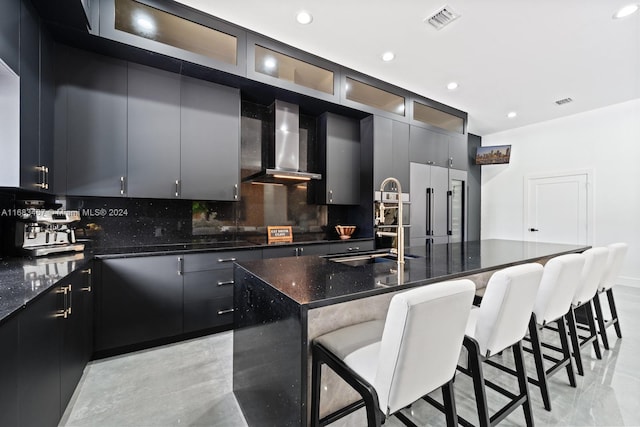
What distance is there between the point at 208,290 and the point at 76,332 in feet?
3.21

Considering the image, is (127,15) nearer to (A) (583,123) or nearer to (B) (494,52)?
(B) (494,52)

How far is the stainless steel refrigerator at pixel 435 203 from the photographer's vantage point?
4.06 meters

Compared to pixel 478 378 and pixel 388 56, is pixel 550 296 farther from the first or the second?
pixel 388 56

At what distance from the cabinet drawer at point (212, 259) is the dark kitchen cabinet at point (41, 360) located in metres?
1.00

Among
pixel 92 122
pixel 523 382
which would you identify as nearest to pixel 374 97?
pixel 92 122

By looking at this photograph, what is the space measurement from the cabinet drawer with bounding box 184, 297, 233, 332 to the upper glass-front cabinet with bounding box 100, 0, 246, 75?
2250mm

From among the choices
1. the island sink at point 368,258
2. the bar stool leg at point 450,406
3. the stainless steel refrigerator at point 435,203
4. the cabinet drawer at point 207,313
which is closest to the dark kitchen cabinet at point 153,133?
the cabinet drawer at point 207,313

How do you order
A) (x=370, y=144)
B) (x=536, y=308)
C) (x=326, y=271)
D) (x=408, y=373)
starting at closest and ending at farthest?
(x=408, y=373) < (x=326, y=271) < (x=536, y=308) < (x=370, y=144)

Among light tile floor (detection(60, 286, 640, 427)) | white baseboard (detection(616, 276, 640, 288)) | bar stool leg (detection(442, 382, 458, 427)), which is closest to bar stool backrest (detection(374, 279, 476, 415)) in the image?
bar stool leg (detection(442, 382, 458, 427))

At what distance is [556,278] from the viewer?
157cm

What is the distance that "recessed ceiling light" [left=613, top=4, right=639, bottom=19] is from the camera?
2342 mm

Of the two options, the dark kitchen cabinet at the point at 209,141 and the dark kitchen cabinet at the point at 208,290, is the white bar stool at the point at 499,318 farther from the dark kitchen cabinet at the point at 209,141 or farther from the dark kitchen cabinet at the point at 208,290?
the dark kitchen cabinet at the point at 209,141

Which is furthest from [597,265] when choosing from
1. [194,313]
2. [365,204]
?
[194,313]

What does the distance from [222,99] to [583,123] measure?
6.09 meters
